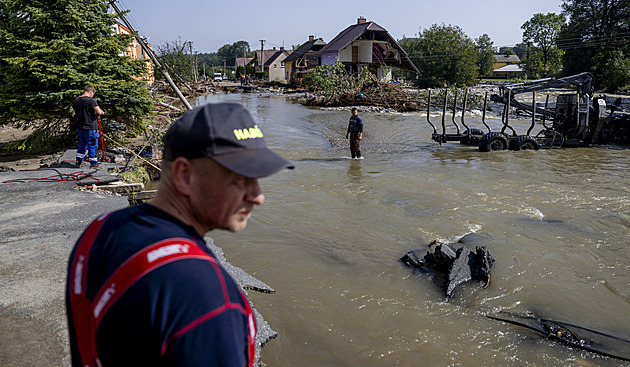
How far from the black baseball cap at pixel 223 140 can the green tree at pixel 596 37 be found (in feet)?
166

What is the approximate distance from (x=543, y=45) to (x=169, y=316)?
3523 inches

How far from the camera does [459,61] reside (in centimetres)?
5362

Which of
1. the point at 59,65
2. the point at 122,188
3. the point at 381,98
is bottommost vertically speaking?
the point at 122,188

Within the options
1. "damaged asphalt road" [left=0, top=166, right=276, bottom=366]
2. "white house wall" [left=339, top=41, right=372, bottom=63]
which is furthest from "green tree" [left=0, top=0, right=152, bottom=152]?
"white house wall" [left=339, top=41, right=372, bottom=63]

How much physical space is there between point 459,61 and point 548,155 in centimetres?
3897

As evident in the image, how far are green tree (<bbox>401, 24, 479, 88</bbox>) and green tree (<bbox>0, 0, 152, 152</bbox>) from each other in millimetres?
46811

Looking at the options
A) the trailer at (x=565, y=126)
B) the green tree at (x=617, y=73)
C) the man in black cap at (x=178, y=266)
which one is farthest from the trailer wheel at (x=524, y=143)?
the green tree at (x=617, y=73)

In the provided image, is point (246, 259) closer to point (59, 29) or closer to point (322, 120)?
point (59, 29)

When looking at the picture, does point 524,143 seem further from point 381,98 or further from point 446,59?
point 446,59

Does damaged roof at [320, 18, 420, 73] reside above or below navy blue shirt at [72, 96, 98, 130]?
above

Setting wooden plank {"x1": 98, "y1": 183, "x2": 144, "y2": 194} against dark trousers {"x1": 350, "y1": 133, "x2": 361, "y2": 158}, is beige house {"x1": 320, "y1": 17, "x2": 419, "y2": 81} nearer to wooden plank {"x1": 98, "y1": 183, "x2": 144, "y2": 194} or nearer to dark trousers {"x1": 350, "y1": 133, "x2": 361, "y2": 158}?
dark trousers {"x1": 350, "y1": 133, "x2": 361, "y2": 158}

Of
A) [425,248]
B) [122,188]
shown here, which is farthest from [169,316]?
[122,188]

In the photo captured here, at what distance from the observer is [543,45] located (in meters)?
76.9

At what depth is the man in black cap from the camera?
3.72ft
